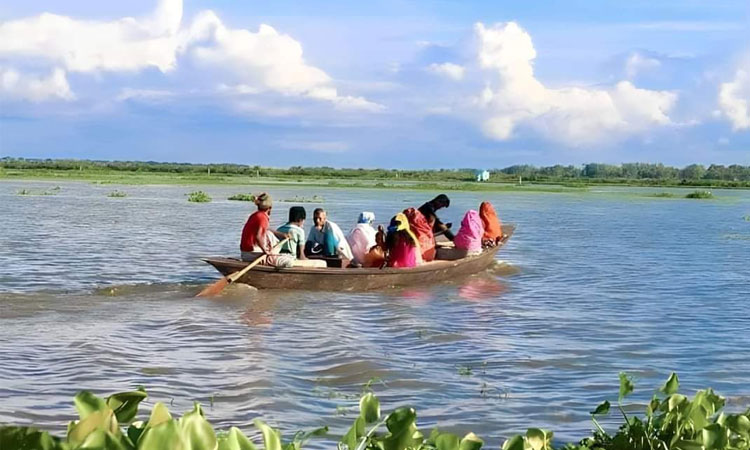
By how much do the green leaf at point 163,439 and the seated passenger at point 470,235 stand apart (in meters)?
13.5

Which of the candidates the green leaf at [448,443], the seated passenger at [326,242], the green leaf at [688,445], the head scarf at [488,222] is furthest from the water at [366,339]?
the green leaf at [448,443]

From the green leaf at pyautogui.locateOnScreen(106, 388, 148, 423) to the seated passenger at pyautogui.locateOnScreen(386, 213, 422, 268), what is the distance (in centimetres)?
1095

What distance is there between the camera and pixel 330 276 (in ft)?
40.1

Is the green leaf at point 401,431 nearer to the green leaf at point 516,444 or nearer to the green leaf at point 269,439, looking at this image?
the green leaf at point 516,444

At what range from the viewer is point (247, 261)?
1245cm

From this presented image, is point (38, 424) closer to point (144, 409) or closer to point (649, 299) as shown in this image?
point (144, 409)

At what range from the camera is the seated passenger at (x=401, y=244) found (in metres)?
13.0

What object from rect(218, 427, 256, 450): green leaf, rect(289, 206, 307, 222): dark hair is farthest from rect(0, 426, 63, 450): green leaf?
rect(289, 206, 307, 222): dark hair

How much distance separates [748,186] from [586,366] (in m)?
85.6

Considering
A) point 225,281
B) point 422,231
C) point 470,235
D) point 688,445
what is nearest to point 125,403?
point 688,445

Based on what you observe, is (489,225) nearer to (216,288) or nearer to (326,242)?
(326,242)

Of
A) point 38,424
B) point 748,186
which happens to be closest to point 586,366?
point 38,424

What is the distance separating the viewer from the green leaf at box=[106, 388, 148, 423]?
6.34 ft

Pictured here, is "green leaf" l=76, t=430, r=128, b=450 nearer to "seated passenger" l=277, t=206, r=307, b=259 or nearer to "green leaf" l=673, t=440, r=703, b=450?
"green leaf" l=673, t=440, r=703, b=450
